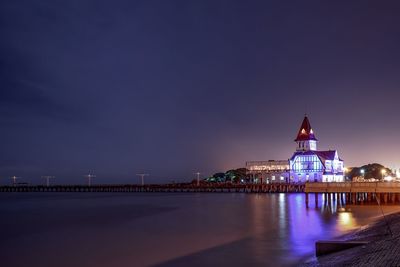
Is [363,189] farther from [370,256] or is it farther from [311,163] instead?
[311,163]

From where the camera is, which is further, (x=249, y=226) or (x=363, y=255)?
(x=249, y=226)

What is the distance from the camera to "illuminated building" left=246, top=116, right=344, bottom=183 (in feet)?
325

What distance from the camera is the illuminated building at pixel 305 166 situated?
9900 centimetres

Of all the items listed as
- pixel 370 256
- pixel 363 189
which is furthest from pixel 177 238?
pixel 363 189

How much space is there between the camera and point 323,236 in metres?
33.2

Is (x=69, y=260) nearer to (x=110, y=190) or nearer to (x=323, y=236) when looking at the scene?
(x=323, y=236)

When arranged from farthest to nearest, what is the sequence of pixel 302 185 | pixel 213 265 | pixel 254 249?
pixel 302 185 → pixel 254 249 → pixel 213 265

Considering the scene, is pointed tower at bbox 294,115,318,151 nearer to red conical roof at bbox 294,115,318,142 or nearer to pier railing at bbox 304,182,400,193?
red conical roof at bbox 294,115,318,142

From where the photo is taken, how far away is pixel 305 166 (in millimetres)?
100625

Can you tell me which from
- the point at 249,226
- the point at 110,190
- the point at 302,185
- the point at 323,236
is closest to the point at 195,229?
the point at 249,226

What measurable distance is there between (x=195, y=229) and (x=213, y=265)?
1631cm

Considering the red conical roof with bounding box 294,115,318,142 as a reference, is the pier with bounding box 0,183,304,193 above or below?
below

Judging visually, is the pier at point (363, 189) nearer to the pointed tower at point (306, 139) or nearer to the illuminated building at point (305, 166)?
the illuminated building at point (305, 166)

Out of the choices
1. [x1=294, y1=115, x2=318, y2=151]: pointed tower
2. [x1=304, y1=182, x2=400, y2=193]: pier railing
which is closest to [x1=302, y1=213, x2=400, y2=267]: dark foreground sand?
[x1=304, y1=182, x2=400, y2=193]: pier railing
